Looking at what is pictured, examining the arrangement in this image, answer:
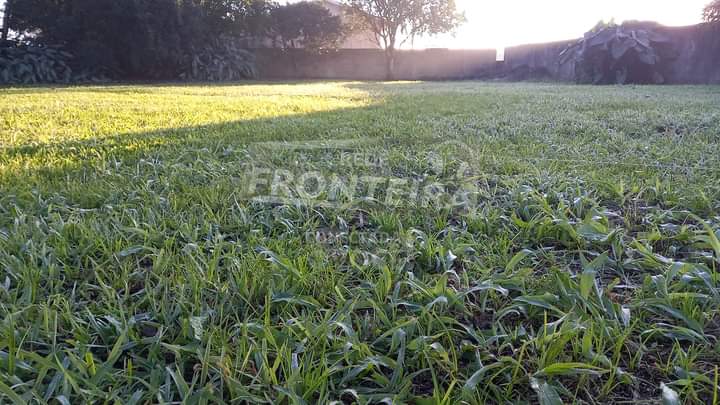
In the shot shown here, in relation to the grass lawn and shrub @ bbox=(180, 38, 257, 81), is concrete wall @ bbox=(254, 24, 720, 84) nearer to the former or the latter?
shrub @ bbox=(180, 38, 257, 81)

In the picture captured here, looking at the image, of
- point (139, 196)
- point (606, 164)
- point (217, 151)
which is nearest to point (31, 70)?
point (217, 151)

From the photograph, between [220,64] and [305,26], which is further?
[305,26]

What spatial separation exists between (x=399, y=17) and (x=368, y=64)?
2.08 m

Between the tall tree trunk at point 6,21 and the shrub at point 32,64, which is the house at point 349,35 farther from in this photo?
the tall tree trunk at point 6,21

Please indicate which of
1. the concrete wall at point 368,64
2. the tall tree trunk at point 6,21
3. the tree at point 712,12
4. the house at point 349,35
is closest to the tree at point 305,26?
the concrete wall at point 368,64

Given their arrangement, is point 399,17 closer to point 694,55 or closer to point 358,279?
point 694,55

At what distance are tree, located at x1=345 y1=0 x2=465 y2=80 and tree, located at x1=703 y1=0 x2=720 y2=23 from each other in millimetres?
10023

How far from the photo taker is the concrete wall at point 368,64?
643 inches

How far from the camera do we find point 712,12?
27.5 ft

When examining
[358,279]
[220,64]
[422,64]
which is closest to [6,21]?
[220,64]

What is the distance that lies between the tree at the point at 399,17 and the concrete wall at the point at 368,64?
0.64 metres

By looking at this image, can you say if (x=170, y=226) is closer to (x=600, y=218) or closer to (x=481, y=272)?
(x=481, y=272)

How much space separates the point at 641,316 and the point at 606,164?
1.27m

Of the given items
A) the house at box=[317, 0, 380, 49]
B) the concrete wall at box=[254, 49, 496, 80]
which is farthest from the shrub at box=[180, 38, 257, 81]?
the house at box=[317, 0, 380, 49]
